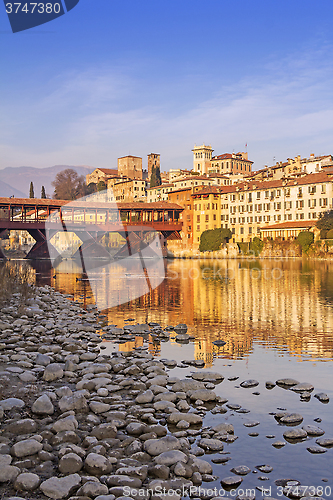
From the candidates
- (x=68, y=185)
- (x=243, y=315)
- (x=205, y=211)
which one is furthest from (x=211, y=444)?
(x=68, y=185)

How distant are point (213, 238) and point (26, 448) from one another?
2683 inches

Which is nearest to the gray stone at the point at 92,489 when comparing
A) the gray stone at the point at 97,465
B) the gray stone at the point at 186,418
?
the gray stone at the point at 97,465

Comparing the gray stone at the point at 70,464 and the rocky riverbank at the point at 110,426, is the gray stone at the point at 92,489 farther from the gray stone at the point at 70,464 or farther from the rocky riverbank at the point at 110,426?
the gray stone at the point at 70,464

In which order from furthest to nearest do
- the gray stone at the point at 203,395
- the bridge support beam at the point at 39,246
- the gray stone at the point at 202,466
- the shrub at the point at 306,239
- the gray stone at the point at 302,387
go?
1. the bridge support beam at the point at 39,246
2. the shrub at the point at 306,239
3. the gray stone at the point at 302,387
4. the gray stone at the point at 203,395
5. the gray stone at the point at 202,466

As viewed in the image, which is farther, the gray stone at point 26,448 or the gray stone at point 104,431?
the gray stone at point 104,431

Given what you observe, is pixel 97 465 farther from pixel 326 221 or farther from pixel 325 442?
pixel 326 221

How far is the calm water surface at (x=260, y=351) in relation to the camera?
4637 mm

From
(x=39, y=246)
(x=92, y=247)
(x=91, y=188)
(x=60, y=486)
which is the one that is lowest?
(x=60, y=486)

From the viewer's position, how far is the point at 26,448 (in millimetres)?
4414

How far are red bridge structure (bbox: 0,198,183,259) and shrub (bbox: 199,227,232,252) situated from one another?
5.43m

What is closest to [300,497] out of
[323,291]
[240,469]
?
[240,469]

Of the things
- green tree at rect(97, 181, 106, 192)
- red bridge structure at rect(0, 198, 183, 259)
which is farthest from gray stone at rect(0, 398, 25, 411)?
green tree at rect(97, 181, 106, 192)

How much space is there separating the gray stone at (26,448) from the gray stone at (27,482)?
0.46m

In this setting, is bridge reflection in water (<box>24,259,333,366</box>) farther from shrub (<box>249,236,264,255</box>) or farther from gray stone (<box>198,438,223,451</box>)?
shrub (<box>249,236,264,255</box>)
